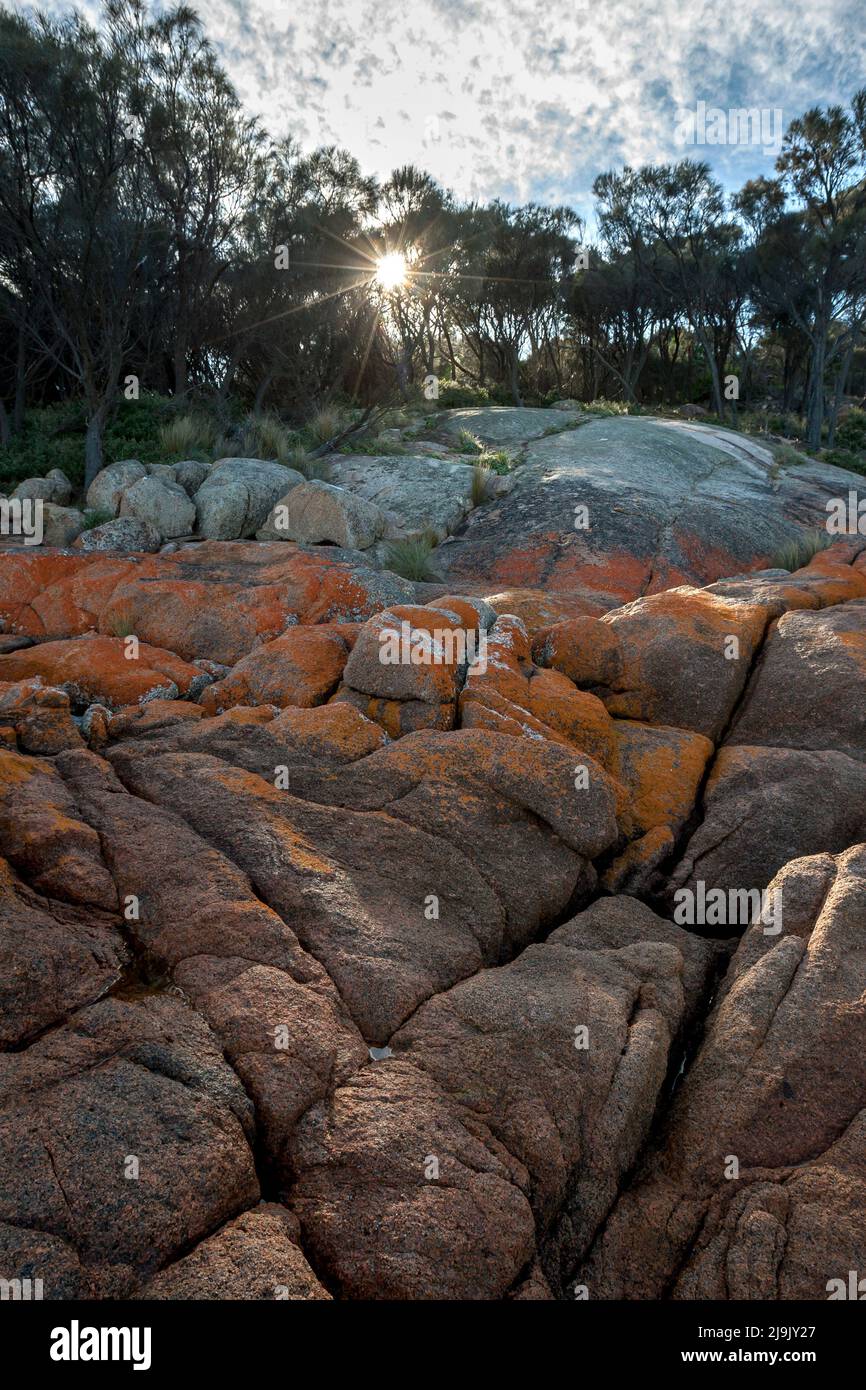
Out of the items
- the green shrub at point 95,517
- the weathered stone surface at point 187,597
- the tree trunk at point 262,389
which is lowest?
the weathered stone surface at point 187,597

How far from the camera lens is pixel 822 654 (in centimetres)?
724

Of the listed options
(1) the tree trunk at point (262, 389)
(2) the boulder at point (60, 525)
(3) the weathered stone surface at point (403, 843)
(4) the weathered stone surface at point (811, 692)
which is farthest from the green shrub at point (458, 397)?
(3) the weathered stone surface at point (403, 843)

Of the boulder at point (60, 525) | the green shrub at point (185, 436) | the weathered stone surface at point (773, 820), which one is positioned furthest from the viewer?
the green shrub at point (185, 436)

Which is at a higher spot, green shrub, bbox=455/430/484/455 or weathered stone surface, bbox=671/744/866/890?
green shrub, bbox=455/430/484/455

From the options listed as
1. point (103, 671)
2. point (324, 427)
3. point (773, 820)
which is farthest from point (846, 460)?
point (103, 671)

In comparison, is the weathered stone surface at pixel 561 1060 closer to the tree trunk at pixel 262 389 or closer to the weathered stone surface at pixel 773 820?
the weathered stone surface at pixel 773 820

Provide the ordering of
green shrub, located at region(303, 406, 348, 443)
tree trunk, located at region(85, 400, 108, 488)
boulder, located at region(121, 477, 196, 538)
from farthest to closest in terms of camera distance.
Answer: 1. green shrub, located at region(303, 406, 348, 443)
2. tree trunk, located at region(85, 400, 108, 488)
3. boulder, located at region(121, 477, 196, 538)

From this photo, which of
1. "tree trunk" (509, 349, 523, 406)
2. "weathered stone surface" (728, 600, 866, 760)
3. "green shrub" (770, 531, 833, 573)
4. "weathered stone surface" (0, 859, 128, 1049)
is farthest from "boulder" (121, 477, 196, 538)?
"tree trunk" (509, 349, 523, 406)

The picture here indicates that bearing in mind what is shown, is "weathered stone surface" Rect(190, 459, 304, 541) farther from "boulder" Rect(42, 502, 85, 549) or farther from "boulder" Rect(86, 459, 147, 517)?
"boulder" Rect(42, 502, 85, 549)

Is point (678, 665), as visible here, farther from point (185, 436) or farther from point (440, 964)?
point (185, 436)

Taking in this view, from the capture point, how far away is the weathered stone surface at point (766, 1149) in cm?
328

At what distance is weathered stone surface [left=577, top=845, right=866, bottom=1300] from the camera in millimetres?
3275

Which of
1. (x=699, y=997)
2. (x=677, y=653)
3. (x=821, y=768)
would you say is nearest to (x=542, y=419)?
(x=677, y=653)
